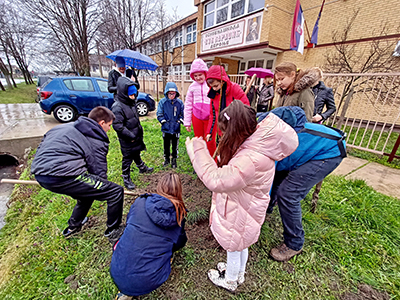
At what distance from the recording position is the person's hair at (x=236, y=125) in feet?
3.95

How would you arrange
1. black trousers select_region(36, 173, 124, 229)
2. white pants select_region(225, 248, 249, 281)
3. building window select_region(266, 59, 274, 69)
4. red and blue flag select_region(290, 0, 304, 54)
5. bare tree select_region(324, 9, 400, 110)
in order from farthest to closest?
building window select_region(266, 59, 274, 69) → bare tree select_region(324, 9, 400, 110) → red and blue flag select_region(290, 0, 304, 54) → black trousers select_region(36, 173, 124, 229) → white pants select_region(225, 248, 249, 281)

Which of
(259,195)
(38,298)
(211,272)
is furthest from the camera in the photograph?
(211,272)

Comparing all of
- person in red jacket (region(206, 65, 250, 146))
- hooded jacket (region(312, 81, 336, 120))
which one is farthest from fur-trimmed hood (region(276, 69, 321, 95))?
hooded jacket (region(312, 81, 336, 120))

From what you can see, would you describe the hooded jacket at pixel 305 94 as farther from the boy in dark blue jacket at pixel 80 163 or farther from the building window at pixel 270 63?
the building window at pixel 270 63

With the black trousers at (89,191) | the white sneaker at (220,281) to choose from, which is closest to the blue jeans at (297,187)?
the white sneaker at (220,281)

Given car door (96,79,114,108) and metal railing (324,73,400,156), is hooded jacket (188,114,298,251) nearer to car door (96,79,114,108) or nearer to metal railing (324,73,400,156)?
metal railing (324,73,400,156)

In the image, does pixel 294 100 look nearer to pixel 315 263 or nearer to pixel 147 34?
pixel 315 263

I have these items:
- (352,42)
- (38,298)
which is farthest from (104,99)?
(352,42)

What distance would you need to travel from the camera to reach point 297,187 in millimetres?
1707

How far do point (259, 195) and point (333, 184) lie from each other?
2750 mm

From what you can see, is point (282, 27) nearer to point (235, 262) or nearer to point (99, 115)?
point (99, 115)

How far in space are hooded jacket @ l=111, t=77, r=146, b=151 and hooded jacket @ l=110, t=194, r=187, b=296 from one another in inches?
72.7

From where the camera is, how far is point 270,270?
1894 millimetres

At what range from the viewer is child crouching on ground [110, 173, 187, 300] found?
4.57 ft
